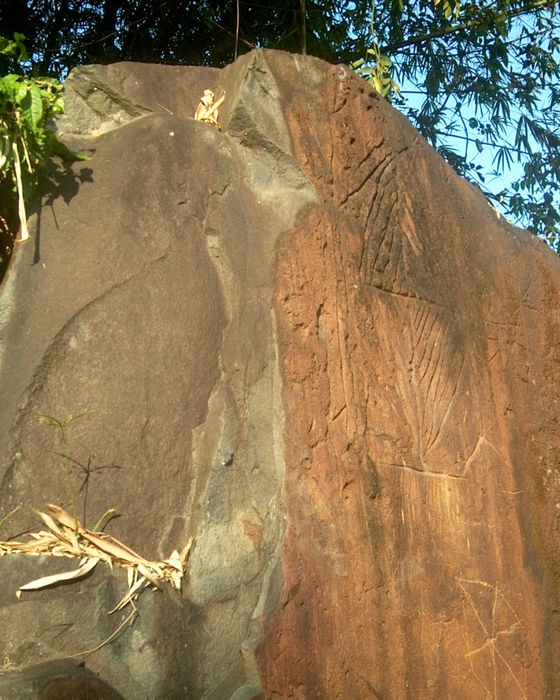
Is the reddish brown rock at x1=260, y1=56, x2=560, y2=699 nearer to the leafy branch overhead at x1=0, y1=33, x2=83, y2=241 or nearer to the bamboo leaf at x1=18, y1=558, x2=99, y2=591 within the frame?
the bamboo leaf at x1=18, y1=558, x2=99, y2=591

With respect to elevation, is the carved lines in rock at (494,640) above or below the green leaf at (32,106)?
below

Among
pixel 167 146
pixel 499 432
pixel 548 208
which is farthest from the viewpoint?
pixel 548 208

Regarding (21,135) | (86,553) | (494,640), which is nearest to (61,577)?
(86,553)

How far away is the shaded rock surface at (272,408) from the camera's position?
A: 212cm

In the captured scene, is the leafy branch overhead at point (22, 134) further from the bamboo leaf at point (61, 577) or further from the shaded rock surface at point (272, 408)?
the bamboo leaf at point (61, 577)

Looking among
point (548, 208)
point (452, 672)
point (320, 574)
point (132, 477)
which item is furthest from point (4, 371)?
point (548, 208)

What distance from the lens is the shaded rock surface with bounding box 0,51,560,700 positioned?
6.96ft

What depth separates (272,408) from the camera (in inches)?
98.4

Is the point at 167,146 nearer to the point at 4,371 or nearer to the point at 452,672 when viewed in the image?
the point at 4,371

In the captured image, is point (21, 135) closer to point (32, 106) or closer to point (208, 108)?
point (32, 106)

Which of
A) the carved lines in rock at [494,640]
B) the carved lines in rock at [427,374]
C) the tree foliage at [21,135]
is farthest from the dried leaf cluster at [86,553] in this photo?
the carved lines in rock at [494,640]

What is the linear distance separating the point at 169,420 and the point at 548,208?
651 cm

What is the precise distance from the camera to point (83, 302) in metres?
2.21

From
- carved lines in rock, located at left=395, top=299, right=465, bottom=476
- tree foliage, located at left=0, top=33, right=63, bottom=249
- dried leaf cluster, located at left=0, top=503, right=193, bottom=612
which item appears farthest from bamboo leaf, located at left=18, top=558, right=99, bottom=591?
carved lines in rock, located at left=395, top=299, right=465, bottom=476
